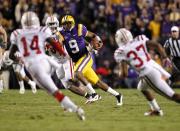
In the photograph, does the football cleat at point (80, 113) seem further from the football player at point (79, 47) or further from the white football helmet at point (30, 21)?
the football player at point (79, 47)

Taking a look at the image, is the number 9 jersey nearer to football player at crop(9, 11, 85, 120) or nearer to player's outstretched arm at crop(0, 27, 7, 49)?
player's outstretched arm at crop(0, 27, 7, 49)

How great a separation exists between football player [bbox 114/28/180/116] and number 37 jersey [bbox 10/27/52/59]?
114cm

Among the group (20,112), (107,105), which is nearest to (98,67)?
(107,105)

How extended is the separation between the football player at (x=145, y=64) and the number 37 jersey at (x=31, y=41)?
1.14 meters

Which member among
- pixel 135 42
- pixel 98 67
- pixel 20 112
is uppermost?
pixel 135 42

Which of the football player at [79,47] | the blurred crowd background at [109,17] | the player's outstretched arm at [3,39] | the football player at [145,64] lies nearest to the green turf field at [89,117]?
the football player at [145,64]

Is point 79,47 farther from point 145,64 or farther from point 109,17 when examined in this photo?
point 109,17

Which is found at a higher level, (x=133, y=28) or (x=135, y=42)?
(x=135, y=42)

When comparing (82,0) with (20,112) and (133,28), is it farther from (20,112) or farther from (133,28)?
(20,112)

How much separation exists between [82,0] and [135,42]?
9.43m

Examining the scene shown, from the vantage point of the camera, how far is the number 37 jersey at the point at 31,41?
866 cm

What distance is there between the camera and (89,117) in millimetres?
8977

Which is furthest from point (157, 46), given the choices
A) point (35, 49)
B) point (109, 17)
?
point (109, 17)

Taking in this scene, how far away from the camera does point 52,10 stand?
17.2 meters
